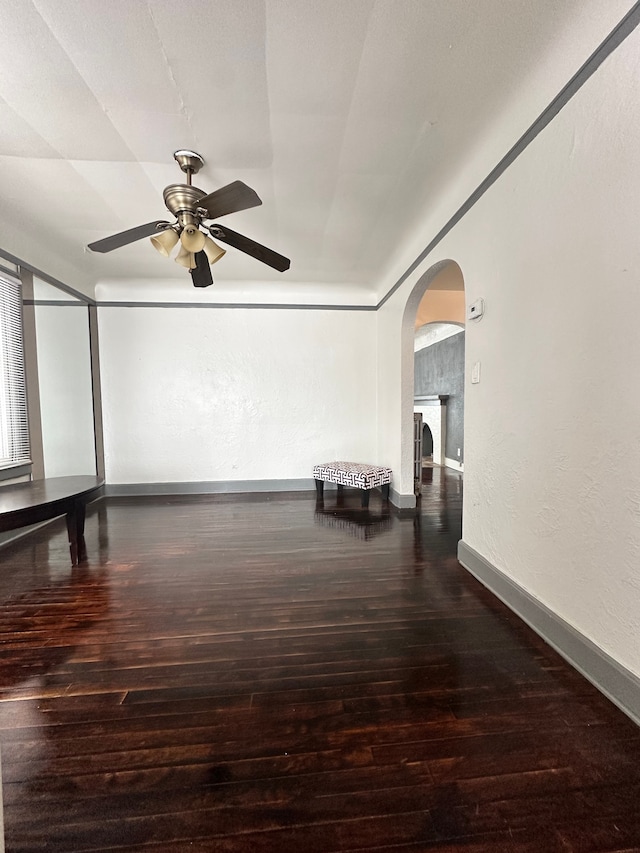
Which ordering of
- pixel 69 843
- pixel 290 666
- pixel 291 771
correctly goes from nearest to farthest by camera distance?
1. pixel 69 843
2. pixel 291 771
3. pixel 290 666

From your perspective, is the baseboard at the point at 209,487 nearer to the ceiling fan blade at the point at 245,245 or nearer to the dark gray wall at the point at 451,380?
the dark gray wall at the point at 451,380

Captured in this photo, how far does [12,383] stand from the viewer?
3328 mm

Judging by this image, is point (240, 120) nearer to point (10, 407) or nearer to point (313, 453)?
point (10, 407)

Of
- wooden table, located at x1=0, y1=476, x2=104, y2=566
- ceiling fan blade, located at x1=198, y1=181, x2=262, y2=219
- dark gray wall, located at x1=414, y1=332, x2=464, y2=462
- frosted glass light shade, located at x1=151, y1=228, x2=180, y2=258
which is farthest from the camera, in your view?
dark gray wall, located at x1=414, y1=332, x2=464, y2=462

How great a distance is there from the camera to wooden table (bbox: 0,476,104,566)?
2.16 meters

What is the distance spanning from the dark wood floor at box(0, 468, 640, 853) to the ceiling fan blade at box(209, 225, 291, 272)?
7.48 ft

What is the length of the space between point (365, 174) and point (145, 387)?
3.72 metres

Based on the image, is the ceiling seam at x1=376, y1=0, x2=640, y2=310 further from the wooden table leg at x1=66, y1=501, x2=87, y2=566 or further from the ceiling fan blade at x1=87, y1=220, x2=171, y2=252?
the wooden table leg at x1=66, y1=501, x2=87, y2=566

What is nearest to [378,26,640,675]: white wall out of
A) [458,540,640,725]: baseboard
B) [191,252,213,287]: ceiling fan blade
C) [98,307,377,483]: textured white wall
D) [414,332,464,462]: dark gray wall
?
[458,540,640,725]: baseboard

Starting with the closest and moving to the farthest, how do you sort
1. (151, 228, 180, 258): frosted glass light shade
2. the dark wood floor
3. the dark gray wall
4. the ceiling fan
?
1. the dark wood floor
2. the ceiling fan
3. (151, 228, 180, 258): frosted glass light shade
4. the dark gray wall

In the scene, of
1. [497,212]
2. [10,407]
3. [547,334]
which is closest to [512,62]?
[497,212]

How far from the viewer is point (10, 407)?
3.31 m

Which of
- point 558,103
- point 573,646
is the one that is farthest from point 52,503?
point 558,103

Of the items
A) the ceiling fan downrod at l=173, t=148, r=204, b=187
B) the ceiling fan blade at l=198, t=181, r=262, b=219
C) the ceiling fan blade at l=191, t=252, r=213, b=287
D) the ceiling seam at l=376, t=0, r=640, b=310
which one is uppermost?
the ceiling fan downrod at l=173, t=148, r=204, b=187
